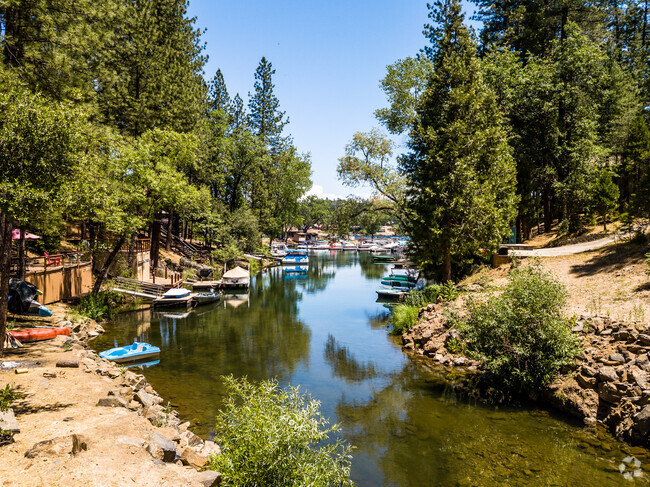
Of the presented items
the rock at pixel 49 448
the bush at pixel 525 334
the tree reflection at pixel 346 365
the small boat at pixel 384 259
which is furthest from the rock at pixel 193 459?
the small boat at pixel 384 259

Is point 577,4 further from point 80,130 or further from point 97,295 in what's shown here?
point 97,295

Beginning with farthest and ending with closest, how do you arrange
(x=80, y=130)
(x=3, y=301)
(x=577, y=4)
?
(x=577, y=4)
(x=3, y=301)
(x=80, y=130)

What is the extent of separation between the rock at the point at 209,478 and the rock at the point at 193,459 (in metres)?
1.21

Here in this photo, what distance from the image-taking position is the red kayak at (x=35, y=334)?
15.7 meters

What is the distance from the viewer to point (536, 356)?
14047 mm

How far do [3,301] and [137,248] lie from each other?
25589 mm

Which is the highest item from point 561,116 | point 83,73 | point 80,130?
point 561,116

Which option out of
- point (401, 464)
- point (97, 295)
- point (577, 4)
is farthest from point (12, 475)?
point (577, 4)

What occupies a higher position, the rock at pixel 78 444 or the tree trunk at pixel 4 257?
the tree trunk at pixel 4 257

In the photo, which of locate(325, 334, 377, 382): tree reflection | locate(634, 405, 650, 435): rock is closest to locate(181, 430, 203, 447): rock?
locate(325, 334, 377, 382): tree reflection

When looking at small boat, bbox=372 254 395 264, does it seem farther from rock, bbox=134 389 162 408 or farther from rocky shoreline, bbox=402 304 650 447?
rock, bbox=134 389 162 408

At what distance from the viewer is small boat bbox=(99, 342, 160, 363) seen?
17.2m

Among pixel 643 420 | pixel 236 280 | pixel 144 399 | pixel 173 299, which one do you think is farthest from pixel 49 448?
pixel 236 280

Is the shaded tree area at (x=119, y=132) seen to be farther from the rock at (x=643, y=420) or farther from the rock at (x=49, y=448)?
the rock at (x=643, y=420)
